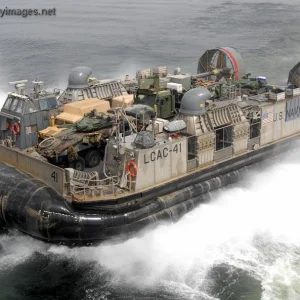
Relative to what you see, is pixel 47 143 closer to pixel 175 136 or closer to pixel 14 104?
pixel 14 104

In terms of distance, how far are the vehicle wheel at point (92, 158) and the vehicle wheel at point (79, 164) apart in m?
0.24

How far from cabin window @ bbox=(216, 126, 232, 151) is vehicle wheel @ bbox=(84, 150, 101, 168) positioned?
142 inches

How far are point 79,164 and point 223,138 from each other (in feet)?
14.7

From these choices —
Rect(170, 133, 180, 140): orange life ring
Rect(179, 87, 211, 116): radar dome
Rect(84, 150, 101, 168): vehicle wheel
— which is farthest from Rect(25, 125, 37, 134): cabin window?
Rect(179, 87, 211, 116): radar dome

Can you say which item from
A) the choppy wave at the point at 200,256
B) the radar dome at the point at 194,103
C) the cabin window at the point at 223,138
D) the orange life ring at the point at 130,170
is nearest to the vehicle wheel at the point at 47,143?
the orange life ring at the point at 130,170

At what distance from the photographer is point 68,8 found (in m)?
68.5

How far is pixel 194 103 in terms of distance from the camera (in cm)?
1573

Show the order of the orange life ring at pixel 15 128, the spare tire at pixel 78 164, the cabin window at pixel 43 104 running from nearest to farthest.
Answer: the spare tire at pixel 78 164 < the orange life ring at pixel 15 128 < the cabin window at pixel 43 104

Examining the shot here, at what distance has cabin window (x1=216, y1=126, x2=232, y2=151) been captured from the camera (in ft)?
54.8

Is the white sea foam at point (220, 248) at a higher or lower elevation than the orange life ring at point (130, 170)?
lower

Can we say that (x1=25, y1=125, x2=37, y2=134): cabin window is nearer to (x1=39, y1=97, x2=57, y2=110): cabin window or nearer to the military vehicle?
the military vehicle

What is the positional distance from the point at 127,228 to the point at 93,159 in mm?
2594

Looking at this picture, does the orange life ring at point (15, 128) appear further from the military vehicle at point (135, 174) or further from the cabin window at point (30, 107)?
the cabin window at point (30, 107)

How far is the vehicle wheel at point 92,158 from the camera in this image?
1554 centimetres
